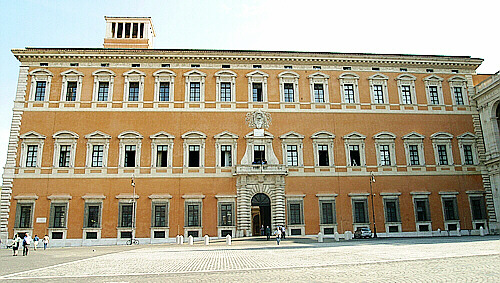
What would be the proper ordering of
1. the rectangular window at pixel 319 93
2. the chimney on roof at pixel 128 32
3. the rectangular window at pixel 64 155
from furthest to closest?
1. the chimney on roof at pixel 128 32
2. the rectangular window at pixel 319 93
3. the rectangular window at pixel 64 155

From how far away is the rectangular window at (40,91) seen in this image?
33000 mm

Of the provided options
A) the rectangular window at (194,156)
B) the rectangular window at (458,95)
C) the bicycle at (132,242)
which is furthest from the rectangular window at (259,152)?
the rectangular window at (458,95)

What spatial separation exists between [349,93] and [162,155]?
17.2 m

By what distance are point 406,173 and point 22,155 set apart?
104 ft

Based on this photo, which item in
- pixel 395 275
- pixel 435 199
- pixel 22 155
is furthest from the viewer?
pixel 435 199

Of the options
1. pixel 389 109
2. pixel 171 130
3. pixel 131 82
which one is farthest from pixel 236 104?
pixel 389 109

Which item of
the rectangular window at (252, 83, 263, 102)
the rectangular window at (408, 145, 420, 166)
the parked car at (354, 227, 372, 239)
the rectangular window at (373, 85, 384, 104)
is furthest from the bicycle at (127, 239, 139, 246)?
the rectangular window at (408, 145, 420, 166)

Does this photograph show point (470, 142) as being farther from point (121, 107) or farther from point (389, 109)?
point (121, 107)

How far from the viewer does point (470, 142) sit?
35.1m

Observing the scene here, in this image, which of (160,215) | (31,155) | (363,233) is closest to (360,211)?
(363,233)

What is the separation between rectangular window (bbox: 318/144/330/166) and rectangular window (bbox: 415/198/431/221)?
27.1 feet

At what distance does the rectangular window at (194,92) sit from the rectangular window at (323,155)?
1128 centimetres

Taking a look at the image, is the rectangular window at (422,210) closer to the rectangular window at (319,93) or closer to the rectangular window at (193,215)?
the rectangular window at (319,93)

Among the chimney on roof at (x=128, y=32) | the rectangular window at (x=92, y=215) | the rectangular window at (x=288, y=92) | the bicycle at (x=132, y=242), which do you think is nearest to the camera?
the bicycle at (x=132, y=242)
